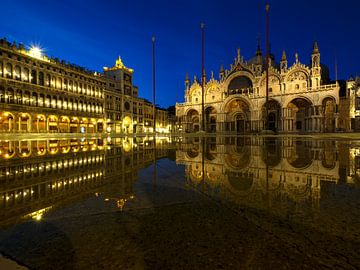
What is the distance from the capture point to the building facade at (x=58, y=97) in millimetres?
35812

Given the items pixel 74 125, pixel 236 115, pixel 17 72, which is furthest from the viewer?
pixel 236 115

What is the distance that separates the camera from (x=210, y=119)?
181 ft

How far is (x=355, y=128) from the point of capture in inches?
1511

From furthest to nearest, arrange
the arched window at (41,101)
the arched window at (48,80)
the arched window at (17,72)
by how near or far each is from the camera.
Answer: the arched window at (48,80) → the arched window at (41,101) → the arched window at (17,72)

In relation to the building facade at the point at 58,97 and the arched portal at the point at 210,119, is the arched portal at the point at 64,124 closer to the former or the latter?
the building facade at the point at 58,97

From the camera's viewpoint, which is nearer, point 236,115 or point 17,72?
point 17,72

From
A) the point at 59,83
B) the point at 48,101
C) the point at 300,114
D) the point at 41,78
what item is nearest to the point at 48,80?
the point at 41,78

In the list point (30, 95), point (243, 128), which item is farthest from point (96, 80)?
point (243, 128)

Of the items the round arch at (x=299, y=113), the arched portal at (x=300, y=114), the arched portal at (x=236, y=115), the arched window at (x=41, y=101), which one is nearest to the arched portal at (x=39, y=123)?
the arched window at (x=41, y=101)

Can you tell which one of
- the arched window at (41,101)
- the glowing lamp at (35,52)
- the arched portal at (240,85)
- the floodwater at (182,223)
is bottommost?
the floodwater at (182,223)

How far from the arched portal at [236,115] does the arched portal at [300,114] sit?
376 inches

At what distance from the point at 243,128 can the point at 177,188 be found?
4756cm

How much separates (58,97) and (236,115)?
39.3 m

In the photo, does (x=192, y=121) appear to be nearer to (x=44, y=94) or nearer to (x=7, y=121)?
(x=44, y=94)
